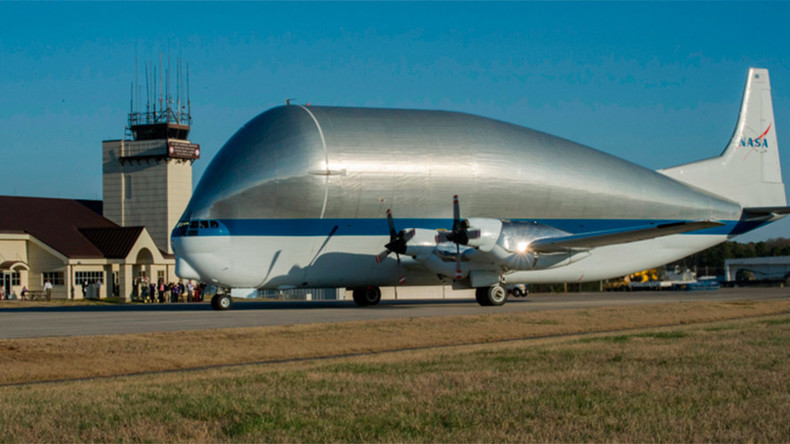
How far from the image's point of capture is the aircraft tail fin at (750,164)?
1699 inches

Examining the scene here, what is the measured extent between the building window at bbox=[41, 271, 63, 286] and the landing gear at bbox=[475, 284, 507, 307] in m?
31.6

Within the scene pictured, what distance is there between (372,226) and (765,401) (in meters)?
25.8

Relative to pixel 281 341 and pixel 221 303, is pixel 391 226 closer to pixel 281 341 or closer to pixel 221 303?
pixel 221 303

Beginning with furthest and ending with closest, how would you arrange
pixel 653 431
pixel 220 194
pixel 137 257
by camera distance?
1. pixel 137 257
2. pixel 220 194
3. pixel 653 431

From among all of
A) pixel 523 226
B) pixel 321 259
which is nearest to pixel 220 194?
pixel 321 259

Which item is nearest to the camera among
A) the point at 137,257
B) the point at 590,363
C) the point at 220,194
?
the point at 590,363

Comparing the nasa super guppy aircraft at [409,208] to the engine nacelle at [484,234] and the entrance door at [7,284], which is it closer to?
the engine nacelle at [484,234]

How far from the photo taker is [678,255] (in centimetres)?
4162

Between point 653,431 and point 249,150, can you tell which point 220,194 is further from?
point 653,431

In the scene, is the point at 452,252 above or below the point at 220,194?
below

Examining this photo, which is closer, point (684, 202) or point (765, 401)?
point (765, 401)

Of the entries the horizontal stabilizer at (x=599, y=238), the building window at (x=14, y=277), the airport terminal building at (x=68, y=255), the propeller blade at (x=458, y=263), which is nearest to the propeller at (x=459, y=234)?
the propeller blade at (x=458, y=263)

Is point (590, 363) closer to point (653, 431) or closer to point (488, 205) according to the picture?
point (653, 431)

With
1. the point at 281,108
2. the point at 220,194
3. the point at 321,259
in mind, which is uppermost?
the point at 281,108
